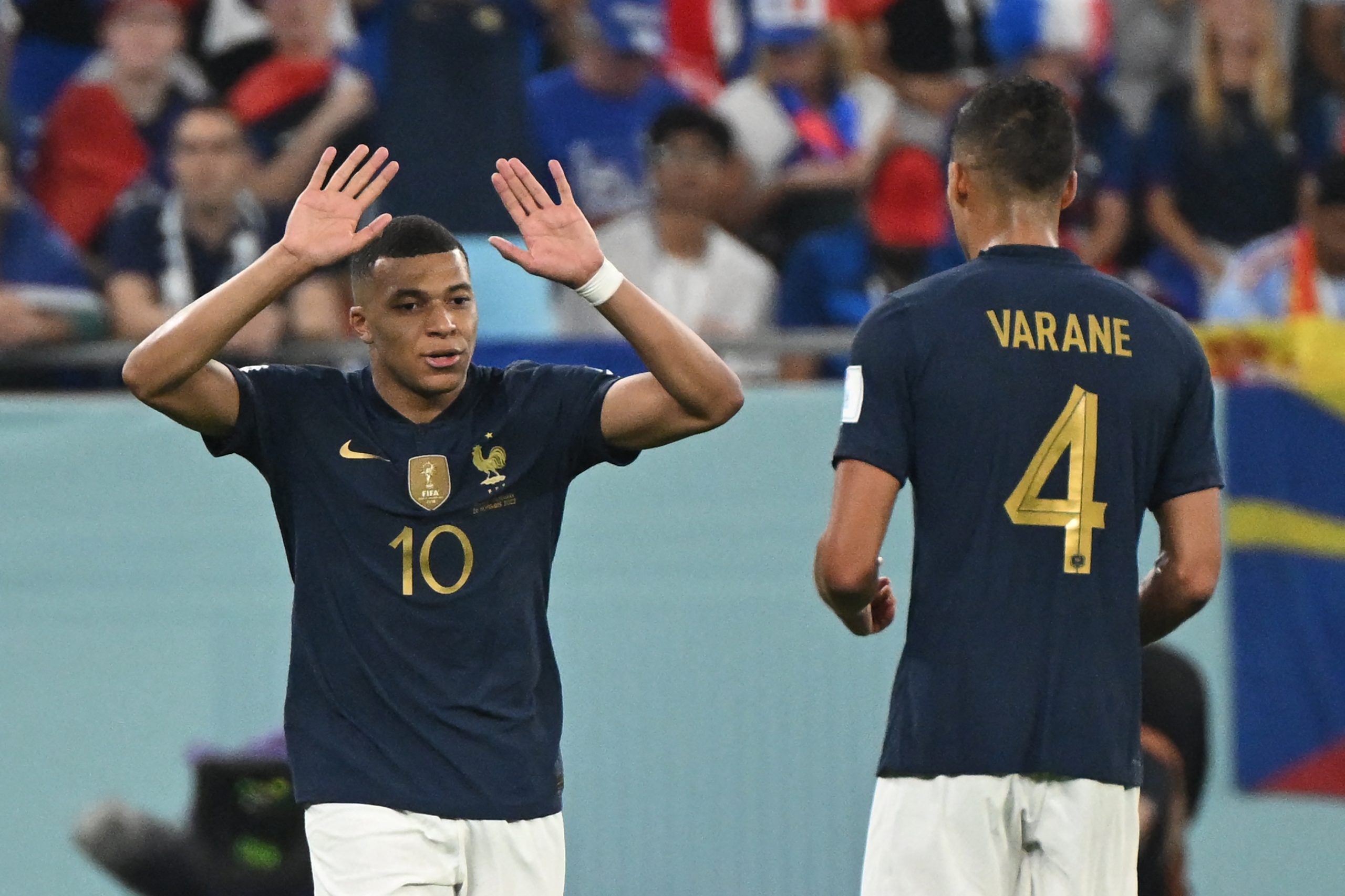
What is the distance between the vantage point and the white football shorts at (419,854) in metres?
3.46

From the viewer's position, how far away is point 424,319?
364 cm

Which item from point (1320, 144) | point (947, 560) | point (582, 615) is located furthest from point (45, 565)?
point (1320, 144)

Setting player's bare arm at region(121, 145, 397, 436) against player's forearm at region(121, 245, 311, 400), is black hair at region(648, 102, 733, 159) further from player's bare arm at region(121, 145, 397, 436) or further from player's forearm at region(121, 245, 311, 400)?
player's forearm at region(121, 245, 311, 400)

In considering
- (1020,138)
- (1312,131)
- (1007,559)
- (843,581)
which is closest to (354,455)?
(843,581)

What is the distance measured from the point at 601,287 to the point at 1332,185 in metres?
4.79

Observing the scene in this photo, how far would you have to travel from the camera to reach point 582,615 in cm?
607

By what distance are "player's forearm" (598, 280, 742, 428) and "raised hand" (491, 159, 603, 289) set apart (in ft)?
0.32

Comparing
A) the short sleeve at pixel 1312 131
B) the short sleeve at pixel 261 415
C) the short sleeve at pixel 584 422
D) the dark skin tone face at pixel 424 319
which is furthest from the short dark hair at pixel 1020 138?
the short sleeve at pixel 1312 131

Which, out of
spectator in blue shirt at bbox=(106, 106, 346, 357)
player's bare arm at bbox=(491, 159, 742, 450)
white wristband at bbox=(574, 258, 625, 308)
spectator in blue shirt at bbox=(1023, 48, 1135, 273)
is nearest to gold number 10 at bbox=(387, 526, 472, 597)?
player's bare arm at bbox=(491, 159, 742, 450)

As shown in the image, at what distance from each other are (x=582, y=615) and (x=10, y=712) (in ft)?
6.46

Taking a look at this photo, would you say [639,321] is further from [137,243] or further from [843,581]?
[137,243]

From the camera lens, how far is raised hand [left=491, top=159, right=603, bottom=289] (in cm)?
352

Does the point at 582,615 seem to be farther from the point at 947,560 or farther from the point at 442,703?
the point at 947,560

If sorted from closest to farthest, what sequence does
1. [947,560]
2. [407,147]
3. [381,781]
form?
[947,560], [381,781], [407,147]
